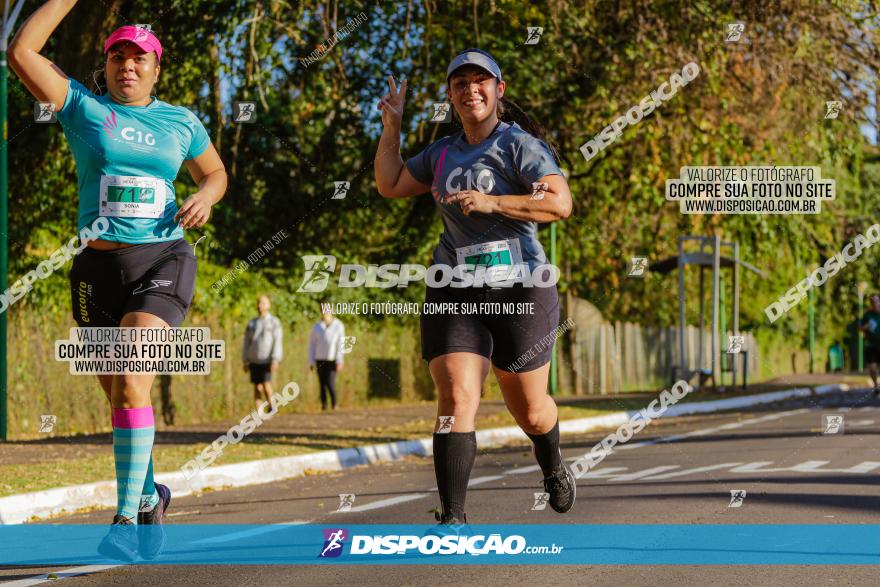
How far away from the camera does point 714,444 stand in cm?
1444

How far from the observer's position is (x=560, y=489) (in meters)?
6.25

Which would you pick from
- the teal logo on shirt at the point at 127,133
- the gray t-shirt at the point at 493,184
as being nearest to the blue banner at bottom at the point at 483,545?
the gray t-shirt at the point at 493,184

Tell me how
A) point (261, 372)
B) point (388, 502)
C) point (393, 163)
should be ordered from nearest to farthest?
point (393, 163) < point (388, 502) < point (261, 372)

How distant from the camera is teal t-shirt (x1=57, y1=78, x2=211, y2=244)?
583cm

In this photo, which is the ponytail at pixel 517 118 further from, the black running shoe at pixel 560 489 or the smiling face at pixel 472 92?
the black running shoe at pixel 560 489

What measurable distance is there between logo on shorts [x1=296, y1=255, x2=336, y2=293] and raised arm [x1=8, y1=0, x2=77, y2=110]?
61.1ft

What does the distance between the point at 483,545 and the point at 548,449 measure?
79 centimetres

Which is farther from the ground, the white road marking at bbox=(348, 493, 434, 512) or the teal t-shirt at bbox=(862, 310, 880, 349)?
the teal t-shirt at bbox=(862, 310, 880, 349)

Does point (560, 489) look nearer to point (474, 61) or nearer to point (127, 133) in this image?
point (474, 61)

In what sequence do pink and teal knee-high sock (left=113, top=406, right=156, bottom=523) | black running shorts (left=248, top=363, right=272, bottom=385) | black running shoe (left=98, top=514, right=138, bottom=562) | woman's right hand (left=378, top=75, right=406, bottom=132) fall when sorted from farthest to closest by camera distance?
black running shorts (left=248, top=363, right=272, bottom=385)
woman's right hand (left=378, top=75, right=406, bottom=132)
pink and teal knee-high sock (left=113, top=406, right=156, bottom=523)
black running shoe (left=98, top=514, right=138, bottom=562)

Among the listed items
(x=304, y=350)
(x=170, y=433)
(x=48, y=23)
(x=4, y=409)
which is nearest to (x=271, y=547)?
(x=48, y=23)

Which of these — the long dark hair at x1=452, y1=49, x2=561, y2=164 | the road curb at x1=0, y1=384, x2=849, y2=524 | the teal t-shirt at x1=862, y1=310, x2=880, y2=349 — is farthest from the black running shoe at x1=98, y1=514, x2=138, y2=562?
the teal t-shirt at x1=862, y1=310, x2=880, y2=349

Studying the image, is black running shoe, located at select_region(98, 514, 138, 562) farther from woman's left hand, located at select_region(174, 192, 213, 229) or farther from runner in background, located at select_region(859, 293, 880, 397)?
runner in background, located at select_region(859, 293, 880, 397)

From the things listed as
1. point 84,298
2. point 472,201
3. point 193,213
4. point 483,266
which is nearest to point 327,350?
point 84,298
